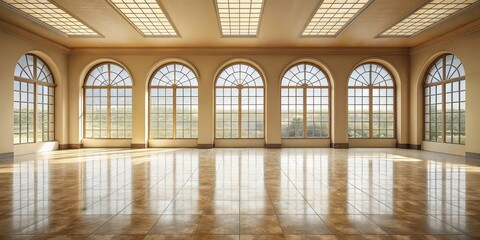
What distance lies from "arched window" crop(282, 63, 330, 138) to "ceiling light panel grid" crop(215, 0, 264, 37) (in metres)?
3.92

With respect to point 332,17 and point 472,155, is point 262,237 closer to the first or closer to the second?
point 332,17

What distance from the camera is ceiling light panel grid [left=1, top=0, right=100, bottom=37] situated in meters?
9.64

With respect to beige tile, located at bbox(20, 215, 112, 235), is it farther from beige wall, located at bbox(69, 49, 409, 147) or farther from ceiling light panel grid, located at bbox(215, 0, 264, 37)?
beige wall, located at bbox(69, 49, 409, 147)

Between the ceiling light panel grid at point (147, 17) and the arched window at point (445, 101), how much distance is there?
12.6 meters

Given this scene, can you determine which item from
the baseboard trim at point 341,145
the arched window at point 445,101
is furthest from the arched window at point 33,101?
the arched window at point 445,101

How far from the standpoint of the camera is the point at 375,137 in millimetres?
15594

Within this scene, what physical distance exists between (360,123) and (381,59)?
362cm

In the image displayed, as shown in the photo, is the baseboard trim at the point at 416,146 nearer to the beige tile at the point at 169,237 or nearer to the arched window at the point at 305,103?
the arched window at the point at 305,103

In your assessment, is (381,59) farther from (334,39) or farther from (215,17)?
(215,17)

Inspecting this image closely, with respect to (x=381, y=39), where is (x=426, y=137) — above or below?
below

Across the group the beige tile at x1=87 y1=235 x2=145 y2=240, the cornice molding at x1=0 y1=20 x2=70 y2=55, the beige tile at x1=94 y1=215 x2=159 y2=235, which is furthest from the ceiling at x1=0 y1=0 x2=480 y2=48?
the beige tile at x1=87 y1=235 x2=145 y2=240

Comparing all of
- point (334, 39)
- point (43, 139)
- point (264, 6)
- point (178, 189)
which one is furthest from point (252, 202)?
point (43, 139)

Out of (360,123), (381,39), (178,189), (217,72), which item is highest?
(381,39)

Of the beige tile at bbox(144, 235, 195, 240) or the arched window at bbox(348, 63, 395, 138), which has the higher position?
the arched window at bbox(348, 63, 395, 138)
